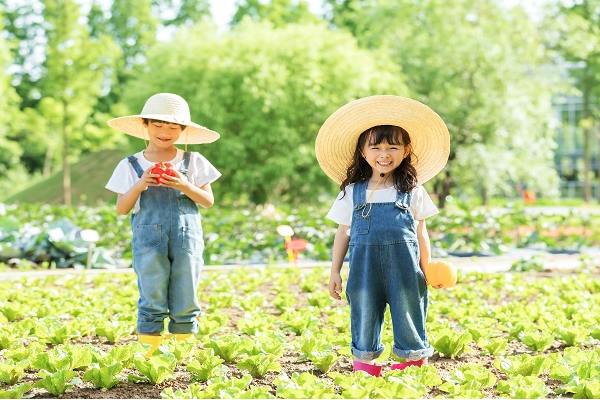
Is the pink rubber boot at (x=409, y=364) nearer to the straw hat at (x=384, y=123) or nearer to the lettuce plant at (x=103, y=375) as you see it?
the straw hat at (x=384, y=123)

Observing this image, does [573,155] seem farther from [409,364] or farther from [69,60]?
[409,364]

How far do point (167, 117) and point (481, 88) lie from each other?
57.7ft

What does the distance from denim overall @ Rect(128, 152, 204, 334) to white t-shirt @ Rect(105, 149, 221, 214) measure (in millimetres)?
34

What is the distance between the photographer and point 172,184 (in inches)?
146

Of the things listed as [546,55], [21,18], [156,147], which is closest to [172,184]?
[156,147]

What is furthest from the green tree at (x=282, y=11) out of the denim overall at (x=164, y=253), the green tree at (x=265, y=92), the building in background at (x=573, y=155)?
the denim overall at (x=164, y=253)

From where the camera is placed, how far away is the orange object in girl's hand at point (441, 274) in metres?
3.25

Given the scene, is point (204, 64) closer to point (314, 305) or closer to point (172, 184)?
point (314, 305)

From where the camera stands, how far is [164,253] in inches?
150

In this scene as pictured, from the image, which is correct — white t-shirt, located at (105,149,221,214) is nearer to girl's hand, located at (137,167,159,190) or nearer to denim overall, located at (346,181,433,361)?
girl's hand, located at (137,167,159,190)

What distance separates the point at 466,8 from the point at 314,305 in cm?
1910

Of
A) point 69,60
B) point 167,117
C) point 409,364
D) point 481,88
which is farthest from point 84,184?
point 409,364

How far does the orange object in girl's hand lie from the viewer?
325cm

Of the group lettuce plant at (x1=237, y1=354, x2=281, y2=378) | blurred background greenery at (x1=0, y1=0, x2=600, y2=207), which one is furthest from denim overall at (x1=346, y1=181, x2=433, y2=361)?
blurred background greenery at (x1=0, y1=0, x2=600, y2=207)
